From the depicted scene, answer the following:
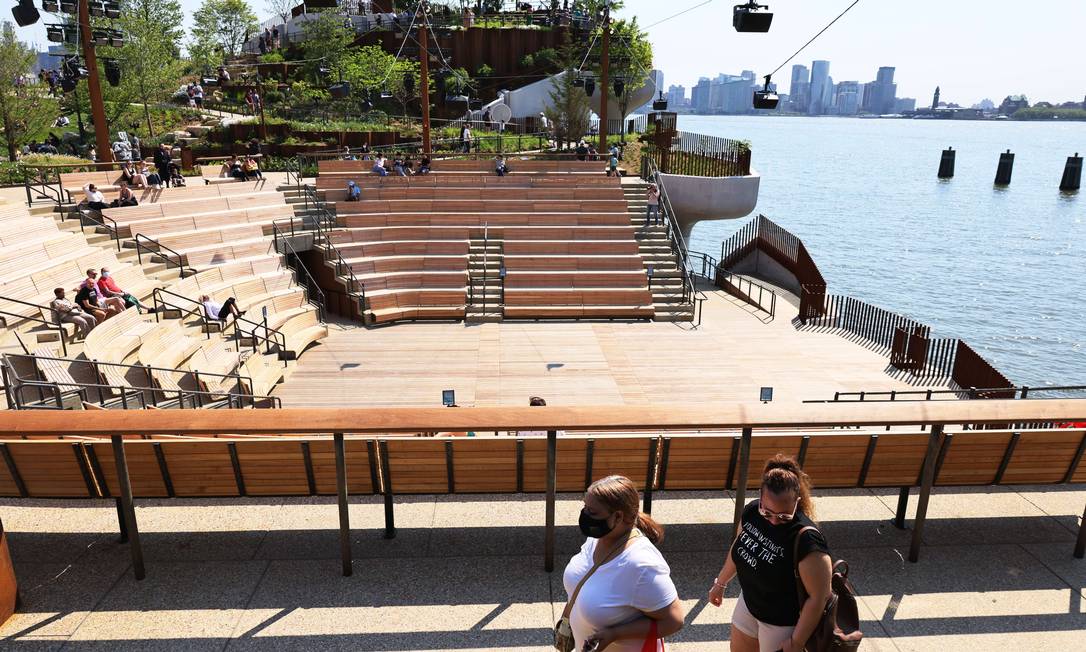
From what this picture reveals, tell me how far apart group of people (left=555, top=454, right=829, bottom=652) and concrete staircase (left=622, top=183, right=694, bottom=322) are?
16.0 meters

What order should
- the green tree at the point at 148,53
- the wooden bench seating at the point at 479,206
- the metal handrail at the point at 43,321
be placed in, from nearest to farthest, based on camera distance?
the metal handrail at the point at 43,321 → the wooden bench seating at the point at 479,206 → the green tree at the point at 148,53

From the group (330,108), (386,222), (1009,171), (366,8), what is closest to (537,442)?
(386,222)

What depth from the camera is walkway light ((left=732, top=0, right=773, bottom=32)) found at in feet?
43.1

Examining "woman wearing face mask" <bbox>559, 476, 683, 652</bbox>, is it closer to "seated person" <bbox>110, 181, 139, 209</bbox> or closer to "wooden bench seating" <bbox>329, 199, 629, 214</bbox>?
"seated person" <bbox>110, 181, 139, 209</bbox>

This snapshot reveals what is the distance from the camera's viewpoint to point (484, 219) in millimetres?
21766

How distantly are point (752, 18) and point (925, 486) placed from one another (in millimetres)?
10742

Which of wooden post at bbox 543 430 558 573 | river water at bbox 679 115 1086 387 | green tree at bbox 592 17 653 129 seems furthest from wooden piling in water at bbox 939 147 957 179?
wooden post at bbox 543 430 558 573

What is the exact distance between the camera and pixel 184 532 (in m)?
5.56

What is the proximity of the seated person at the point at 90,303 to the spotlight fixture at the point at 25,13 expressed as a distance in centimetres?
887

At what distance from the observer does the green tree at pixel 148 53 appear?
1350 inches

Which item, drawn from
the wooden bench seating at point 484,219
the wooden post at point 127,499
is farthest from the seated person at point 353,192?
the wooden post at point 127,499

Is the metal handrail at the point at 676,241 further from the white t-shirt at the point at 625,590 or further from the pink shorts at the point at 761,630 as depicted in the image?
the white t-shirt at the point at 625,590

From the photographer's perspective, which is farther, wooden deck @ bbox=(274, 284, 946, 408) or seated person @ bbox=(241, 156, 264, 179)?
seated person @ bbox=(241, 156, 264, 179)

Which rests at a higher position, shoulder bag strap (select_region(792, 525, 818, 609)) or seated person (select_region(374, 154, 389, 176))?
seated person (select_region(374, 154, 389, 176))
